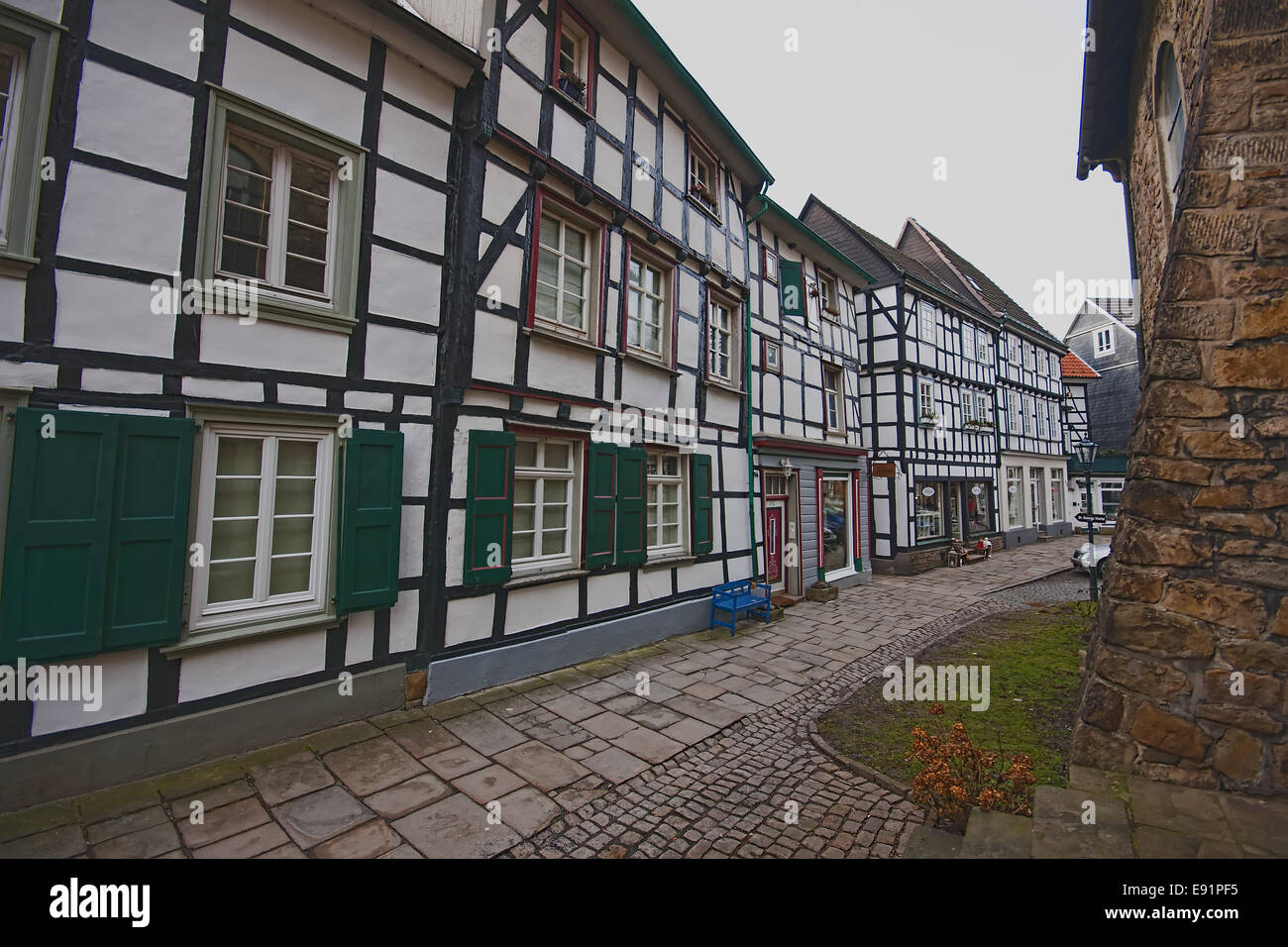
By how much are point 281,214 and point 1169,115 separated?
341 inches

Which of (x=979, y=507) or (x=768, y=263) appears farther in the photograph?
(x=979, y=507)

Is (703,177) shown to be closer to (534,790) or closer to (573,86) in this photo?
(573,86)

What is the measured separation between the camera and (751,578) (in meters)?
9.98

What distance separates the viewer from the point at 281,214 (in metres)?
4.76

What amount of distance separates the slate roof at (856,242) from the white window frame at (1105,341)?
2028cm

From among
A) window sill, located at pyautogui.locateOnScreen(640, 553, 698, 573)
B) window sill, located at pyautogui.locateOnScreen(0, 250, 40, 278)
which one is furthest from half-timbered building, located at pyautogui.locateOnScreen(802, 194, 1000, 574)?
window sill, located at pyautogui.locateOnScreen(0, 250, 40, 278)

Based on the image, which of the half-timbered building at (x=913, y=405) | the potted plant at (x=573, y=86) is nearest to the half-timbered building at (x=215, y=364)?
the potted plant at (x=573, y=86)

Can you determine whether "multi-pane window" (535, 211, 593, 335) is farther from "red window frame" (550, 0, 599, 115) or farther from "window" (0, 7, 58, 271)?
"window" (0, 7, 58, 271)

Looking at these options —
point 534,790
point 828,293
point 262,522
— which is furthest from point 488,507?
point 828,293

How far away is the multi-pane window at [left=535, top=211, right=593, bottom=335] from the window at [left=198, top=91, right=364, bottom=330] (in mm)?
2136

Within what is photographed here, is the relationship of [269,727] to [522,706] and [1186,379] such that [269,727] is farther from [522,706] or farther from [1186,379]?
[1186,379]

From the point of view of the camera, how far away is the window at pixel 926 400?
16734 mm

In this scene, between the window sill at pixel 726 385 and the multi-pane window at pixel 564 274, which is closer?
the multi-pane window at pixel 564 274

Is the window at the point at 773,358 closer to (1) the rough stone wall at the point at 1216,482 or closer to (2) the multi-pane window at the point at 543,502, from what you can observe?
(2) the multi-pane window at the point at 543,502
